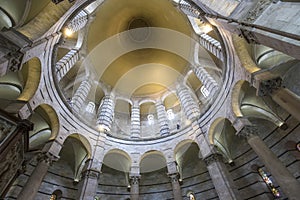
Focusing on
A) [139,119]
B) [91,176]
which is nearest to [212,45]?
[139,119]

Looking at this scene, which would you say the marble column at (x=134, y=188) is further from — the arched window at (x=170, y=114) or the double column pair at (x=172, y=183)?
the arched window at (x=170, y=114)

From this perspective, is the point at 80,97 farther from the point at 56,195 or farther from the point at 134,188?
the point at 134,188

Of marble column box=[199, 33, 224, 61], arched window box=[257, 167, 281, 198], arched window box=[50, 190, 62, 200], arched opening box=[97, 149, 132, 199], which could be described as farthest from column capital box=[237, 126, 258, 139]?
arched window box=[50, 190, 62, 200]

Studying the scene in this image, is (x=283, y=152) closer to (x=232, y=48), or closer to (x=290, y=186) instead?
(x=290, y=186)

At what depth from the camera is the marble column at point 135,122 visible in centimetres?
1574

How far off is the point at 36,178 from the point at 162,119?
10445mm

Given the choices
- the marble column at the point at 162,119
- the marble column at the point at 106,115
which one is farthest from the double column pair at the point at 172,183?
the marble column at the point at 106,115

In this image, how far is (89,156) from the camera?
1189cm

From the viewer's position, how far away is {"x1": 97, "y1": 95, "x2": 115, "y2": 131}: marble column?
47.2ft

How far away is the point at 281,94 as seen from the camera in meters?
7.48

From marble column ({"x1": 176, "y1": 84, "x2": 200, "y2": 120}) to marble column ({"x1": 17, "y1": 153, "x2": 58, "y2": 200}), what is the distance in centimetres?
961

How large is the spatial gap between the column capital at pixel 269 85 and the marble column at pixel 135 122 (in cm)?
1006

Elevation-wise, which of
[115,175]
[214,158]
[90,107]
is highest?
[90,107]

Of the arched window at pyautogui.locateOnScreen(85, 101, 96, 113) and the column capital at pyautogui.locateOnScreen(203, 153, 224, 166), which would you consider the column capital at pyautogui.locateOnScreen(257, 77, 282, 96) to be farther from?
the arched window at pyautogui.locateOnScreen(85, 101, 96, 113)
